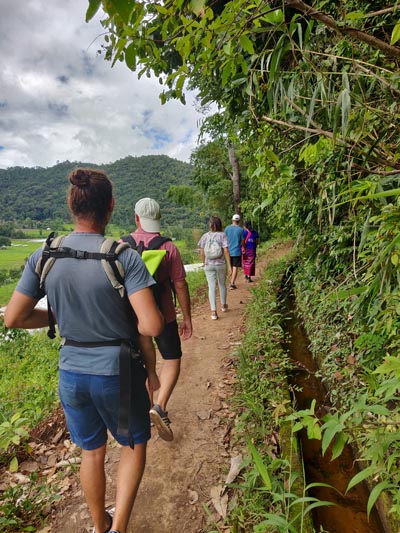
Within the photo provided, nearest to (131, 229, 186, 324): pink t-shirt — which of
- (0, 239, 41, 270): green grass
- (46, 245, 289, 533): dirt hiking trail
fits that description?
(46, 245, 289, 533): dirt hiking trail

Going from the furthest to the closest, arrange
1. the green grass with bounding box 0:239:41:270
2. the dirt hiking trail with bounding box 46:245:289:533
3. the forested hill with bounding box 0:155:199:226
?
the forested hill with bounding box 0:155:199:226
the green grass with bounding box 0:239:41:270
the dirt hiking trail with bounding box 46:245:289:533

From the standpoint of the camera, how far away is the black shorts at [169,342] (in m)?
2.44

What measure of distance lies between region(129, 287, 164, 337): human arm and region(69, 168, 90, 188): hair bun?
603mm

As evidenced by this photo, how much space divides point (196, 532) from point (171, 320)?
1.38 meters

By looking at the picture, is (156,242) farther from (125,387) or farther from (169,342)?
(125,387)

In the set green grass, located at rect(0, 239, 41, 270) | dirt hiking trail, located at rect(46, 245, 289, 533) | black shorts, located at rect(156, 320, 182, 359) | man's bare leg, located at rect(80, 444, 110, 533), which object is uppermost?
black shorts, located at rect(156, 320, 182, 359)

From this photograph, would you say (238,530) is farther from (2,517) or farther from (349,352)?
(349,352)

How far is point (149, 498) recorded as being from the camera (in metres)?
2.06

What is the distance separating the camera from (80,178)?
1454mm

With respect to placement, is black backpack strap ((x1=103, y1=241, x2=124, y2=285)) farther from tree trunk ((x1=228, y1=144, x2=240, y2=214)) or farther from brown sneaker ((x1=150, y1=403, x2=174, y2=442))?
tree trunk ((x1=228, y1=144, x2=240, y2=214))

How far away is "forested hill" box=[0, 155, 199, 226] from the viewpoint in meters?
58.6

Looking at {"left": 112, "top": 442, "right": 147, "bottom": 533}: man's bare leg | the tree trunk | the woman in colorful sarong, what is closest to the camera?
{"left": 112, "top": 442, "right": 147, "bottom": 533}: man's bare leg

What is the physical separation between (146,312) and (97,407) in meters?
0.57

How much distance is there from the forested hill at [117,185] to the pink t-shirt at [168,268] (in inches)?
1859
